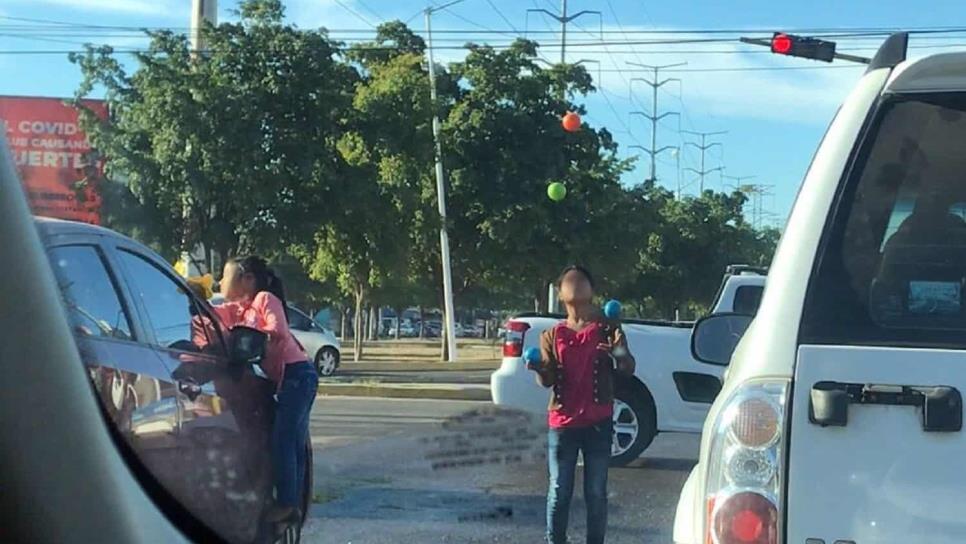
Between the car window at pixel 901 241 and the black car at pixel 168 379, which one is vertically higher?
the car window at pixel 901 241

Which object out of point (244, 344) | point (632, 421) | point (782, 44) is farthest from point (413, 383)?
point (244, 344)

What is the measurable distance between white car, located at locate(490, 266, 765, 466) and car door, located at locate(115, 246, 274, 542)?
5044 mm

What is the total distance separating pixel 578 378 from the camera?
6652mm

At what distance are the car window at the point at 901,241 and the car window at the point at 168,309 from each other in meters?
2.49

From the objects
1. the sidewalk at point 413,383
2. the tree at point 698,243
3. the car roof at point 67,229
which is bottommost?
the sidewalk at point 413,383

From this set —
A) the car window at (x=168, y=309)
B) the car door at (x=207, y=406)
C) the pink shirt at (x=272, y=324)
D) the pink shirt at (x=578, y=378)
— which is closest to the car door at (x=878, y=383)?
the car door at (x=207, y=406)

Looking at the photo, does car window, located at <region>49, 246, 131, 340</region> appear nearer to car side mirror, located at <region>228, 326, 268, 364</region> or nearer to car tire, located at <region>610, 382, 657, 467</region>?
car side mirror, located at <region>228, 326, 268, 364</region>

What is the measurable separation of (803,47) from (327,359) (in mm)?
12103

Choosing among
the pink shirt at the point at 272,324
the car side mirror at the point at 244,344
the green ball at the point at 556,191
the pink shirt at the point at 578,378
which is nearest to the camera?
the car side mirror at the point at 244,344

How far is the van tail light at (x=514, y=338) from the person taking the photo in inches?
419

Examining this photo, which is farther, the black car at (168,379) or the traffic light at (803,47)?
the traffic light at (803,47)

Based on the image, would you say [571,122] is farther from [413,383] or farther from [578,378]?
[578,378]

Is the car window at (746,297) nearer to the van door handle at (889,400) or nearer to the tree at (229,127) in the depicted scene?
the tree at (229,127)

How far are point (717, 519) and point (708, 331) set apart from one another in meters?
1.26
